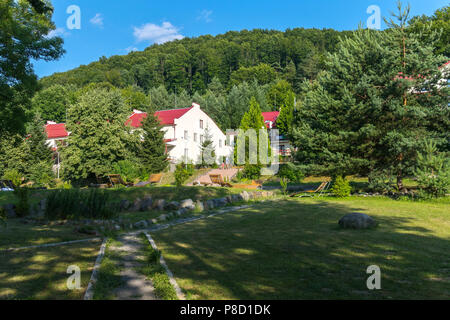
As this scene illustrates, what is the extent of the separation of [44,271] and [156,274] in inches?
67.8

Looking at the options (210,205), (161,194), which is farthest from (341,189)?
(161,194)

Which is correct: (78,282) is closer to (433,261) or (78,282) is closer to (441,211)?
(433,261)

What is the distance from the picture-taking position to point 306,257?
5.69m

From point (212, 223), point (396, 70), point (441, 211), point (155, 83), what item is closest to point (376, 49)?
point (396, 70)

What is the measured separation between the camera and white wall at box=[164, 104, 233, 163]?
41.8 meters

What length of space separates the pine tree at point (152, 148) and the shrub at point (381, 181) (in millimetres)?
22289

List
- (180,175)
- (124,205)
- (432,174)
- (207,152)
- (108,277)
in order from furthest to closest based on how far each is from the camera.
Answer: (207,152), (180,175), (432,174), (124,205), (108,277)

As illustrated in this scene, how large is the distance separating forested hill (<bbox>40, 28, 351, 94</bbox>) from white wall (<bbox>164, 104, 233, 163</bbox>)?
37406 millimetres

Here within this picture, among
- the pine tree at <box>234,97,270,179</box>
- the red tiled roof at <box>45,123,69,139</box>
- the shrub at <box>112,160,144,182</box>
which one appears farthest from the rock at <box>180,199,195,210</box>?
the red tiled roof at <box>45,123,69,139</box>

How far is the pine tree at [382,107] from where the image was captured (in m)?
16.2

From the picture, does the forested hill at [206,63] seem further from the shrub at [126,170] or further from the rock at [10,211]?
the rock at [10,211]

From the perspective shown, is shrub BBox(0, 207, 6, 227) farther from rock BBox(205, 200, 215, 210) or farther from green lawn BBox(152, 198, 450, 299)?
rock BBox(205, 200, 215, 210)

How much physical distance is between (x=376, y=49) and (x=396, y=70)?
5.08 feet

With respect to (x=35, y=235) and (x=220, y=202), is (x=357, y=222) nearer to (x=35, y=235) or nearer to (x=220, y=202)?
(x=220, y=202)
